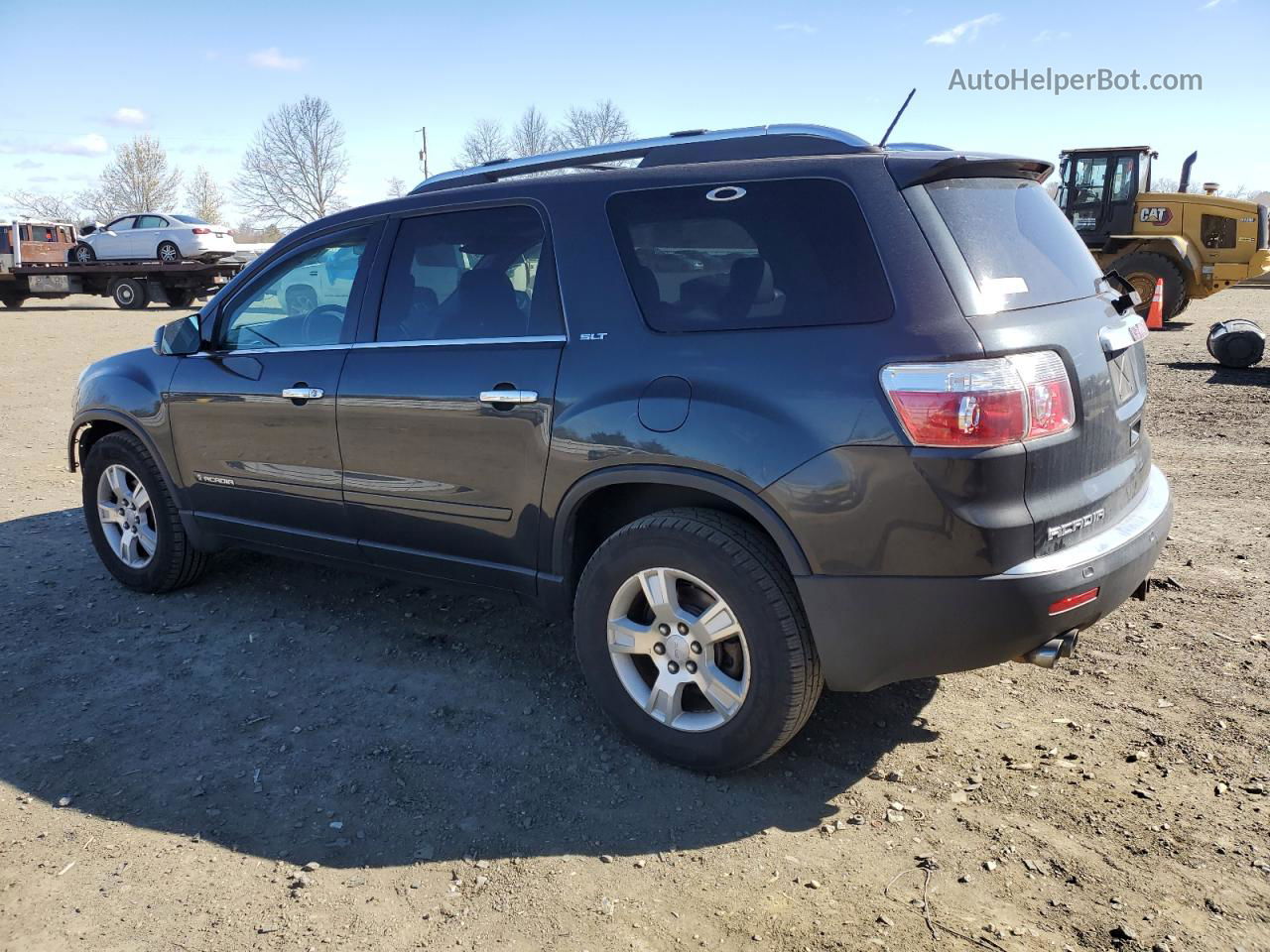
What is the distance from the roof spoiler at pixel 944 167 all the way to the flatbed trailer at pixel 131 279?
957 inches

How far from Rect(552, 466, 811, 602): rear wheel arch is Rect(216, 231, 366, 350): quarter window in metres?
1.36

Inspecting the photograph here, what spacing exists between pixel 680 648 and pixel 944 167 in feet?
5.53

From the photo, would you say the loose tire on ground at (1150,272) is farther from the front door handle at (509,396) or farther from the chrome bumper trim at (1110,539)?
the front door handle at (509,396)

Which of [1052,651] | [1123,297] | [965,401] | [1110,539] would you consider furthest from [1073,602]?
[1123,297]

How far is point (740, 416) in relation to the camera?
2.96m

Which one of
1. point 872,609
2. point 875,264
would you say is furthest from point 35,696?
point 875,264

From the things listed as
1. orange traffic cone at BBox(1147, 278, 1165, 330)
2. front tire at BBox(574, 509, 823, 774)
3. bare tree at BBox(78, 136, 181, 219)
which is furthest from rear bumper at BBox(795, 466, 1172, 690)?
bare tree at BBox(78, 136, 181, 219)

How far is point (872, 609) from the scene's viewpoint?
285 cm

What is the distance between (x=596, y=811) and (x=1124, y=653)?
7.53 feet

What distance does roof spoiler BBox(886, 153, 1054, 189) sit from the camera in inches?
115

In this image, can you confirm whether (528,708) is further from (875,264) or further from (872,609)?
(875,264)

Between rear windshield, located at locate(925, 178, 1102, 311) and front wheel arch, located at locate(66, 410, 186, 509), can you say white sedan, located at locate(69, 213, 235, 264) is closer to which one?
front wheel arch, located at locate(66, 410, 186, 509)

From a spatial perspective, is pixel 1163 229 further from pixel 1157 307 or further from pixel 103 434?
pixel 103 434

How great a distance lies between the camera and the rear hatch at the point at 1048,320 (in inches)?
110
